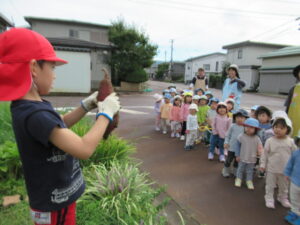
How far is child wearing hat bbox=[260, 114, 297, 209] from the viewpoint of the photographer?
2822 mm

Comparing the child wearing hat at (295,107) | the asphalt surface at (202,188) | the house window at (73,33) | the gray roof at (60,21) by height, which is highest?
the gray roof at (60,21)

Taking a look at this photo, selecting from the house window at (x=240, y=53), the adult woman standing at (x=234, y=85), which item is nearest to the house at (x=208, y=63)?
the house window at (x=240, y=53)

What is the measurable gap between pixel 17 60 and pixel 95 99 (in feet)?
2.03

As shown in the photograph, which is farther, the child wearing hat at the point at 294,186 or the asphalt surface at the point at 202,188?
the asphalt surface at the point at 202,188

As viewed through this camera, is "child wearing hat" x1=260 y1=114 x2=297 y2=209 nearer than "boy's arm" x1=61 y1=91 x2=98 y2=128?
No

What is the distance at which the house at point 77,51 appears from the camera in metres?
14.8

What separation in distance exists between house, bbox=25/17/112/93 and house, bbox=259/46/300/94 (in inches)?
774

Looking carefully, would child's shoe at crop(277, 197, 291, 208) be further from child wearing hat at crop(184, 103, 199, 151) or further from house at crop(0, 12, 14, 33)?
house at crop(0, 12, 14, 33)

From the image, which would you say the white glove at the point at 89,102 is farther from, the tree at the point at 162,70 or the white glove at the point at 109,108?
the tree at the point at 162,70

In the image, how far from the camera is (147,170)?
12.8ft

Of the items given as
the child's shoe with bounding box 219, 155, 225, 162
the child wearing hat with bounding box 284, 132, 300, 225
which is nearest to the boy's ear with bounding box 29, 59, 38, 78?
the child wearing hat with bounding box 284, 132, 300, 225

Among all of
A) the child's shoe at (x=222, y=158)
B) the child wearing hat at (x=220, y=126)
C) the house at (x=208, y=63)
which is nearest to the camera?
the child wearing hat at (x=220, y=126)

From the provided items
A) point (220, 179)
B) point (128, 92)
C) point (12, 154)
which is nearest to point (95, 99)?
point (12, 154)

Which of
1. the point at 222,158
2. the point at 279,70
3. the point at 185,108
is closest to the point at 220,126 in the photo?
the point at 222,158
